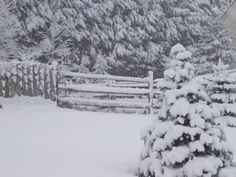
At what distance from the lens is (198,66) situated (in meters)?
27.3

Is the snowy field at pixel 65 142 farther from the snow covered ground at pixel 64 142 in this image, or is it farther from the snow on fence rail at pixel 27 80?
the snow on fence rail at pixel 27 80

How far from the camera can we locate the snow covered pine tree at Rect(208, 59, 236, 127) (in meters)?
15.0

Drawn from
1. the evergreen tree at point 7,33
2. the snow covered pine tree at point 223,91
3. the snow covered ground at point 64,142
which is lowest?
the snow covered ground at point 64,142

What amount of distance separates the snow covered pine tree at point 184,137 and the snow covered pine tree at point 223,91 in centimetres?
768

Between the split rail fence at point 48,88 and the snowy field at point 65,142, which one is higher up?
the split rail fence at point 48,88

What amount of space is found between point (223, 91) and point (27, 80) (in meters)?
6.41

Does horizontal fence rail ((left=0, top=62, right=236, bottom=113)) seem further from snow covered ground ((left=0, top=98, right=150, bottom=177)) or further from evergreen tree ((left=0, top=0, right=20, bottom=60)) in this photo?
evergreen tree ((left=0, top=0, right=20, bottom=60))

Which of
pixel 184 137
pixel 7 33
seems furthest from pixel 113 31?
pixel 184 137

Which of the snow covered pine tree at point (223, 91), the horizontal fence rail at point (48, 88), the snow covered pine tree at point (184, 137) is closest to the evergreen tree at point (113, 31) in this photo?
the horizontal fence rail at point (48, 88)

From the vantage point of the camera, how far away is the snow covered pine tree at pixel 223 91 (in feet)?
49.2

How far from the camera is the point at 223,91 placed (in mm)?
15344

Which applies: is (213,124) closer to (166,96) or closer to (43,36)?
(166,96)

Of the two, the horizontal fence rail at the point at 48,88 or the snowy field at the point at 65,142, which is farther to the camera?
the horizontal fence rail at the point at 48,88

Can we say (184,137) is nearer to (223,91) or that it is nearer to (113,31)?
(223,91)
